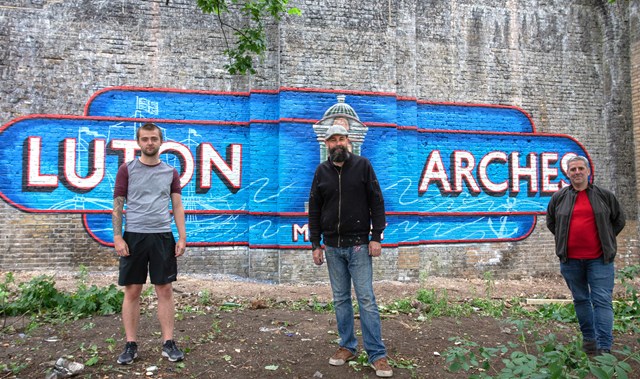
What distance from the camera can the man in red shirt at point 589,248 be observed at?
3951mm

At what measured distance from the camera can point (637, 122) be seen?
939 centimetres

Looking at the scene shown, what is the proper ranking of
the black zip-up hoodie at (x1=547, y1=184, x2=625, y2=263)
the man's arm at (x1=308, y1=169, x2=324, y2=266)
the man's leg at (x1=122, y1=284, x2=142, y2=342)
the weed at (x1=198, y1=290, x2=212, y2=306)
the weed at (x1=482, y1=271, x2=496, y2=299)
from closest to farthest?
the man's leg at (x1=122, y1=284, x2=142, y2=342) → the man's arm at (x1=308, y1=169, x2=324, y2=266) → the black zip-up hoodie at (x1=547, y1=184, x2=625, y2=263) → the weed at (x1=198, y1=290, x2=212, y2=306) → the weed at (x1=482, y1=271, x2=496, y2=299)

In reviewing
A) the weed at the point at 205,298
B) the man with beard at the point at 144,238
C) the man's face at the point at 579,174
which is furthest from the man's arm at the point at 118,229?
the man's face at the point at 579,174

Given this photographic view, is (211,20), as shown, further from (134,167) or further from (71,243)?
(134,167)

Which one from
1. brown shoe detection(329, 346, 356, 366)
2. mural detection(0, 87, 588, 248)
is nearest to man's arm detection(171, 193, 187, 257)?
brown shoe detection(329, 346, 356, 366)

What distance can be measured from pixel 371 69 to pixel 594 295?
5.45 metres

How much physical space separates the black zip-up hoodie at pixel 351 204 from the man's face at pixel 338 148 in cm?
7

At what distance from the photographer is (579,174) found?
4.06m

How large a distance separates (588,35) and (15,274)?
11857mm

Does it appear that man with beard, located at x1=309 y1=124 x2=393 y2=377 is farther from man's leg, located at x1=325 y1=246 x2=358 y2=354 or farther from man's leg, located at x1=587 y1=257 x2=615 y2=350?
man's leg, located at x1=587 y1=257 x2=615 y2=350

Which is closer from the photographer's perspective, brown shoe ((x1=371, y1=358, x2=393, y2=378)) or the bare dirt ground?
brown shoe ((x1=371, y1=358, x2=393, y2=378))

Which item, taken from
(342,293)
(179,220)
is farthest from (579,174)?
(179,220)

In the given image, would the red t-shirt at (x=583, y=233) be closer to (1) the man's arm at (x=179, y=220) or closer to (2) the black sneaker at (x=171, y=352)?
(1) the man's arm at (x=179, y=220)

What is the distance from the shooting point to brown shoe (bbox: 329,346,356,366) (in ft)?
12.1
